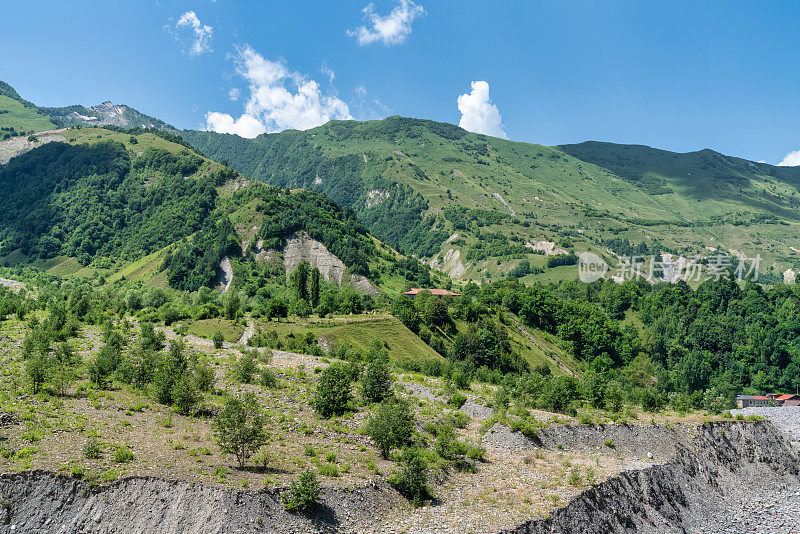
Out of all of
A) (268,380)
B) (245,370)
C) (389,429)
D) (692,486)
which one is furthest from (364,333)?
(692,486)

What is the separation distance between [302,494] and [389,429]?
33.9 feet

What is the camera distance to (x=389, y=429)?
104 ft

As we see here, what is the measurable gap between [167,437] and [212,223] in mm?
141451

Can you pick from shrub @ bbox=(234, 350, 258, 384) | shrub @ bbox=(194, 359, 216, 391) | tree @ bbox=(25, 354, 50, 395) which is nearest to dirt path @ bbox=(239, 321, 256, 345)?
shrub @ bbox=(234, 350, 258, 384)

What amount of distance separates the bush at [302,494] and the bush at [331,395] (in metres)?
14.3

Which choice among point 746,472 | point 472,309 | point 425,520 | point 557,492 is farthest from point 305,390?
point 472,309

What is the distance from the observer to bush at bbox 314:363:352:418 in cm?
3716

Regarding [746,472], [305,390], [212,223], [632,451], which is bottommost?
[746,472]

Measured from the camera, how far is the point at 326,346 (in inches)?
2837

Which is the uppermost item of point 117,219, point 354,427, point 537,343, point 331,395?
point 117,219

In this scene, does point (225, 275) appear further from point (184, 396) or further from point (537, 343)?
point (184, 396)

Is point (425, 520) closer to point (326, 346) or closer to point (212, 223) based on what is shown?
point (326, 346)

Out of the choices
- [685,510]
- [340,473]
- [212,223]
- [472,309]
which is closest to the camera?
[340,473]

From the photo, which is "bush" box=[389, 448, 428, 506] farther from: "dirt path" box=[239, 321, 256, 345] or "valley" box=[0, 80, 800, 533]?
"dirt path" box=[239, 321, 256, 345]
